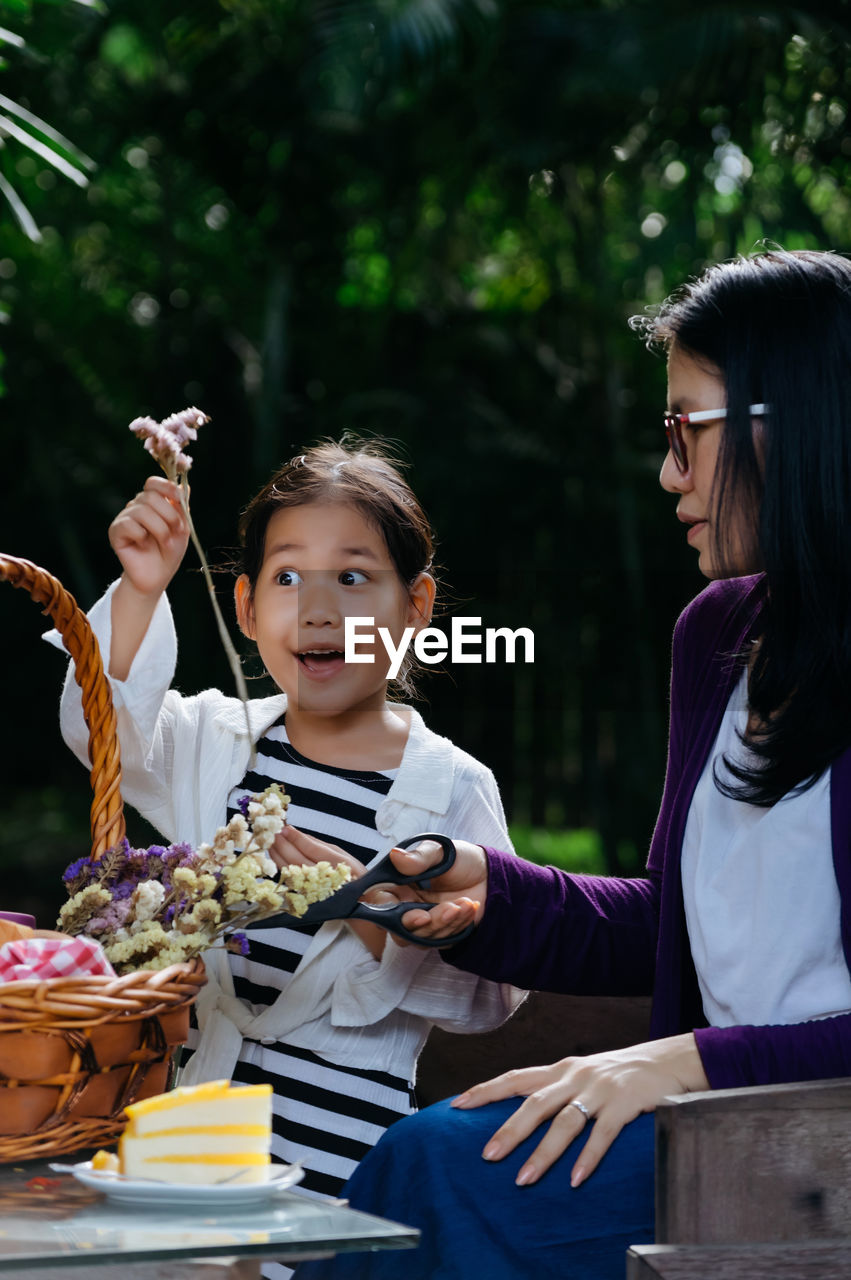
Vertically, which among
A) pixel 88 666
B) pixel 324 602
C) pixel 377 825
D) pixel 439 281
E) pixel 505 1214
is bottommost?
pixel 505 1214

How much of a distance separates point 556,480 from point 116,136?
11.2ft

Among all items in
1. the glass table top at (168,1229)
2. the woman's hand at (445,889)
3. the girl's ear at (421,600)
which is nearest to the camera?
the glass table top at (168,1229)

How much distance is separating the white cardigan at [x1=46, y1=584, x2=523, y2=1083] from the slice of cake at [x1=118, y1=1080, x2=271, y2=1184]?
2.06 ft

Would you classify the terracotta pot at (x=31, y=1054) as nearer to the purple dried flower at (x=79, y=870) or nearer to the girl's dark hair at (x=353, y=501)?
the purple dried flower at (x=79, y=870)

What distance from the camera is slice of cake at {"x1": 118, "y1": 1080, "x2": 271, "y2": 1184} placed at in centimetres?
106

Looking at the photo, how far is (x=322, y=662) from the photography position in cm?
181

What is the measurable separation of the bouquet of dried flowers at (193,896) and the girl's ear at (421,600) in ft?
2.16

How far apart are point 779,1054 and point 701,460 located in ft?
2.37

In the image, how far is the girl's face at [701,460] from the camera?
167 cm

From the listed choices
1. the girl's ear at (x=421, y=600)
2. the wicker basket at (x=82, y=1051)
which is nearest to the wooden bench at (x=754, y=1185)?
the wicker basket at (x=82, y=1051)

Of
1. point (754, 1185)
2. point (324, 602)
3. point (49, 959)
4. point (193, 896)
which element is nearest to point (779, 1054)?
point (754, 1185)

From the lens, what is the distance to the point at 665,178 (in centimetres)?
852

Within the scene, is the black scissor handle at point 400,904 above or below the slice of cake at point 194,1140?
above

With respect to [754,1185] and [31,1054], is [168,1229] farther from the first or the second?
[754,1185]
